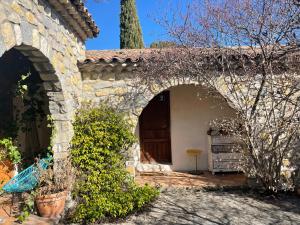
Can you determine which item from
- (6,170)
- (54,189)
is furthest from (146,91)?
(6,170)

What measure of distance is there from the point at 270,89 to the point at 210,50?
56.1 inches

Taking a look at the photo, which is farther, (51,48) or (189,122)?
Result: (189,122)

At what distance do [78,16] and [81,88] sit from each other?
65.8 inches

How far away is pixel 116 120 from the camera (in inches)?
255

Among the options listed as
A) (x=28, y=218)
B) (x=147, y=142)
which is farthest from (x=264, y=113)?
(x=28, y=218)

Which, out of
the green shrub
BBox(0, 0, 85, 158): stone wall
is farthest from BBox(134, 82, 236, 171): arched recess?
BBox(0, 0, 85, 158): stone wall

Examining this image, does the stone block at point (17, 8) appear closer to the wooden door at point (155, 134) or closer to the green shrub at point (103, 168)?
the green shrub at point (103, 168)

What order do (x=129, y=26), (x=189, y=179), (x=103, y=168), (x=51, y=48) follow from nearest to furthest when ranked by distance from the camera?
1. (x=51, y=48)
2. (x=103, y=168)
3. (x=189, y=179)
4. (x=129, y=26)

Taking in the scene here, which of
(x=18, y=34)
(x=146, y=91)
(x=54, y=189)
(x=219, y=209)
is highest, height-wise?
(x=18, y=34)

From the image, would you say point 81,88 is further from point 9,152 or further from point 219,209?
point 219,209

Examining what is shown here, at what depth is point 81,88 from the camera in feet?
23.5

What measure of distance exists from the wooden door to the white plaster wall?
0.97 feet

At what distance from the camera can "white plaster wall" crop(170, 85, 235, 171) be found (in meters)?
9.29

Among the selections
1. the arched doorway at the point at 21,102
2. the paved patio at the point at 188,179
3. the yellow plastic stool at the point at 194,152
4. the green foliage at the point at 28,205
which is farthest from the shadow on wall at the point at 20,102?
the yellow plastic stool at the point at 194,152
